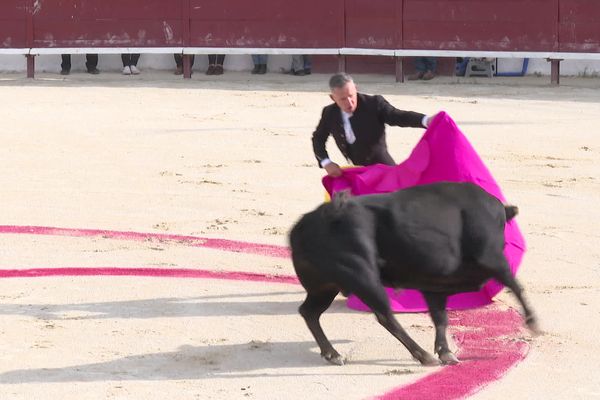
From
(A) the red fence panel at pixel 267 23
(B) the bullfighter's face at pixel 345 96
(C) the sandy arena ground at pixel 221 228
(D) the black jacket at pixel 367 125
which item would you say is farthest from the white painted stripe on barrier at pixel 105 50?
(B) the bullfighter's face at pixel 345 96

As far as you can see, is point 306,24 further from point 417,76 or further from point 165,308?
point 165,308

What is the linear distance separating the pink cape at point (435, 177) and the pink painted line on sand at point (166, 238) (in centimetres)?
102

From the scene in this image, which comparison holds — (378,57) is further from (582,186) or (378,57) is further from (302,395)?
(302,395)

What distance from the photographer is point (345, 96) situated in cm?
486

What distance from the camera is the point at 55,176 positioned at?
7.98 m

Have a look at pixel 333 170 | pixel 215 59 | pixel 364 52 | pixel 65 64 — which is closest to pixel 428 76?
pixel 364 52

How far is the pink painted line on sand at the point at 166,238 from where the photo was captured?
601 cm

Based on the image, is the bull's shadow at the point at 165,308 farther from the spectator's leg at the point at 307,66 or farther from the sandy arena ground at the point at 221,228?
the spectator's leg at the point at 307,66

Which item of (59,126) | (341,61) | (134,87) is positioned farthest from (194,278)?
(341,61)

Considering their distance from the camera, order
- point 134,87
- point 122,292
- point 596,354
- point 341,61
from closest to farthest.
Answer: point 596,354 < point 122,292 < point 134,87 < point 341,61

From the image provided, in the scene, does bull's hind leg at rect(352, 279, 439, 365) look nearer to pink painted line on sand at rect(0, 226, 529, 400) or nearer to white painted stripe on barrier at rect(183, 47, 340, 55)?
pink painted line on sand at rect(0, 226, 529, 400)

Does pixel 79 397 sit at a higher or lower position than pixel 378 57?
lower

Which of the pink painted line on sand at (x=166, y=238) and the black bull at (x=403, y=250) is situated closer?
the black bull at (x=403, y=250)

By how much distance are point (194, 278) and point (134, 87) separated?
7.29m
